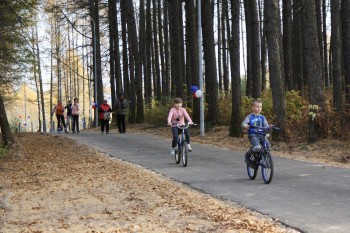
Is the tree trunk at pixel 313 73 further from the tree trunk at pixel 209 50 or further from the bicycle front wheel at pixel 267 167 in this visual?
the tree trunk at pixel 209 50

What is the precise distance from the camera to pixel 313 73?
1502 cm

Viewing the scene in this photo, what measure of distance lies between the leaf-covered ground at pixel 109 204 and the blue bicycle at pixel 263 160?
1.53 meters

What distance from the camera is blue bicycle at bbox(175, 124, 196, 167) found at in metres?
11.8

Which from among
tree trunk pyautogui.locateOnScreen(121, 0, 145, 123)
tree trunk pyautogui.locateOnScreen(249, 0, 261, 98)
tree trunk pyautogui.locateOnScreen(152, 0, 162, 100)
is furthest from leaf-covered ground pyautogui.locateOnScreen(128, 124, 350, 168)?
tree trunk pyautogui.locateOnScreen(152, 0, 162, 100)

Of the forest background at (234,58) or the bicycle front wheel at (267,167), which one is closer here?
the bicycle front wheel at (267,167)

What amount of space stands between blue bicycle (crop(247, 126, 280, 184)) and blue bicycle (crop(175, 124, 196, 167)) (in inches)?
101

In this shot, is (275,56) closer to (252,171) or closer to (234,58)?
(234,58)

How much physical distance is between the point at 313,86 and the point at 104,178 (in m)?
8.25

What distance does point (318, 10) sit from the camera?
27469mm

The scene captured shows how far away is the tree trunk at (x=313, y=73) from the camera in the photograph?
1479 cm

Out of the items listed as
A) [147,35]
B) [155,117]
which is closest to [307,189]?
[155,117]

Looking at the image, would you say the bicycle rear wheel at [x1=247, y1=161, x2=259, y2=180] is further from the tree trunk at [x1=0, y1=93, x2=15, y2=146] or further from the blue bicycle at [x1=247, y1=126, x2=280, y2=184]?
the tree trunk at [x1=0, y1=93, x2=15, y2=146]

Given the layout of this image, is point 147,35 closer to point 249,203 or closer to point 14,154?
point 14,154

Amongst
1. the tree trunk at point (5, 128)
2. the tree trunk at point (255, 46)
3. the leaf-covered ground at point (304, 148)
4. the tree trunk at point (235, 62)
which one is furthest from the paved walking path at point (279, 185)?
the tree trunk at point (255, 46)
